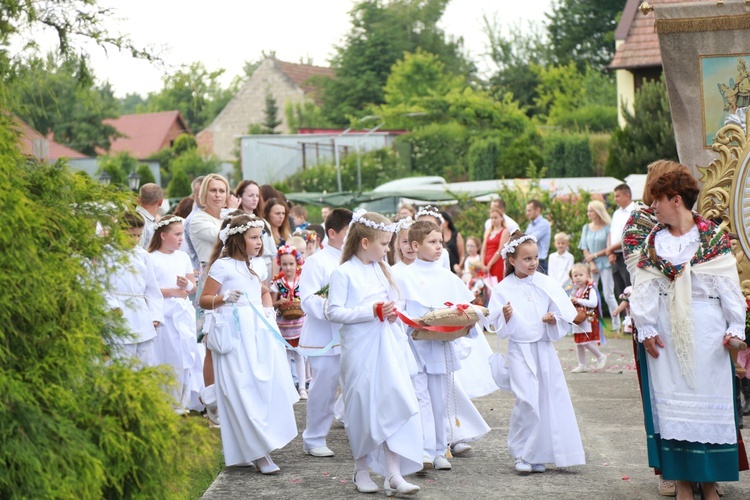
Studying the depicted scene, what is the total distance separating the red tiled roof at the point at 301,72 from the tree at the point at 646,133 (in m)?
49.1

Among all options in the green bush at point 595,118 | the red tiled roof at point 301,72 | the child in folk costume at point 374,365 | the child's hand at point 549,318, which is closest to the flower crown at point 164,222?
the child in folk costume at point 374,365

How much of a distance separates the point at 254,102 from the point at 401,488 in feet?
245

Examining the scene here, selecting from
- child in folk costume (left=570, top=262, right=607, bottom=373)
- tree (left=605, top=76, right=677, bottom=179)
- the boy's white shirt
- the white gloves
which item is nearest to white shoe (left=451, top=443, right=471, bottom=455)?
the boy's white shirt

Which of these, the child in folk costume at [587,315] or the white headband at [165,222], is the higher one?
the white headband at [165,222]

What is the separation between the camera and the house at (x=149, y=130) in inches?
Result: 3605

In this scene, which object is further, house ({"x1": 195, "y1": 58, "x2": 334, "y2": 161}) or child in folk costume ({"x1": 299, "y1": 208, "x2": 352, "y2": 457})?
house ({"x1": 195, "y1": 58, "x2": 334, "y2": 161})

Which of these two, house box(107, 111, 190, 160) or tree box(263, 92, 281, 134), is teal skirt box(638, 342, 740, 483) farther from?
house box(107, 111, 190, 160)

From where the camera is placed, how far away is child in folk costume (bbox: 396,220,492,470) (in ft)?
25.7

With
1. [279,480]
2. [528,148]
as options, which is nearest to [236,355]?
[279,480]

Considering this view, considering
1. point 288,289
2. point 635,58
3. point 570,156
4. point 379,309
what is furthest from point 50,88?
point 570,156

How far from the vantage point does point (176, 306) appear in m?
9.68

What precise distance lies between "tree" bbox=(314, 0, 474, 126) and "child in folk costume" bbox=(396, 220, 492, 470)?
2416 inches

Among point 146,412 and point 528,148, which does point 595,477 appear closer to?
point 146,412

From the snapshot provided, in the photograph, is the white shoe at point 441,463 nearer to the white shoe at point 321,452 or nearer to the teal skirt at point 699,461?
the white shoe at point 321,452
